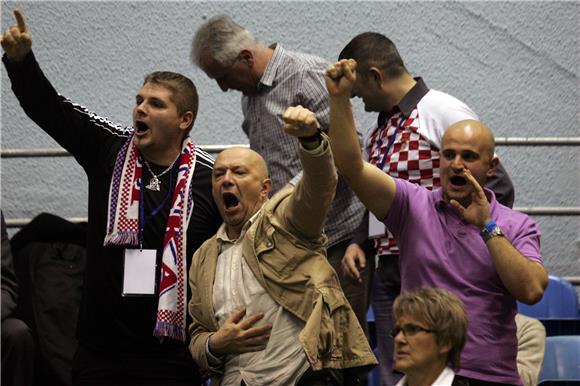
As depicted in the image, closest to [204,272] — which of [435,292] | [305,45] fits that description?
[435,292]

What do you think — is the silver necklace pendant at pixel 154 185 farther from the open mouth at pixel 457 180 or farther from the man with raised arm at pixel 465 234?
the open mouth at pixel 457 180

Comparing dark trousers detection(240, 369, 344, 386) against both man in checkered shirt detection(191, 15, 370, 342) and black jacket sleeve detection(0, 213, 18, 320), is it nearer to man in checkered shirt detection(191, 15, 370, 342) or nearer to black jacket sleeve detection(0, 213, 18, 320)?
man in checkered shirt detection(191, 15, 370, 342)

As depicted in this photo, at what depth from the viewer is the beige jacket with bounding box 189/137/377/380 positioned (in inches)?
144

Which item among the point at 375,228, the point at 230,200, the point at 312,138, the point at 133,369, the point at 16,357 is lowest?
the point at 16,357

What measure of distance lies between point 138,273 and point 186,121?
0.65 m

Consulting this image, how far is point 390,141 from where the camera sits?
4.60 metres

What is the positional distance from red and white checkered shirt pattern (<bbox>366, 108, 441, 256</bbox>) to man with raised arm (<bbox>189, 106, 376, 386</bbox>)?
70 cm

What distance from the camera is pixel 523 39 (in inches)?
257

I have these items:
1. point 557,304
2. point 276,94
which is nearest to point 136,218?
point 276,94

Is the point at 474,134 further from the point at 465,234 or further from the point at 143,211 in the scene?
the point at 143,211

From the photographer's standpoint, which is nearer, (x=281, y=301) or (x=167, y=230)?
(x=281, y=301)

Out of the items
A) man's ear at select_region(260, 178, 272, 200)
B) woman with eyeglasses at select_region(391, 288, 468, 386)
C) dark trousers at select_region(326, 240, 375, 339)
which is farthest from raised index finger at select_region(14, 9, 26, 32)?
woman with eyeglasses at select_region(391, 288, 468, 386)

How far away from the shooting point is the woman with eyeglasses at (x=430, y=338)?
3.30 metres

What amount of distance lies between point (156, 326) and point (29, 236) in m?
1.57
